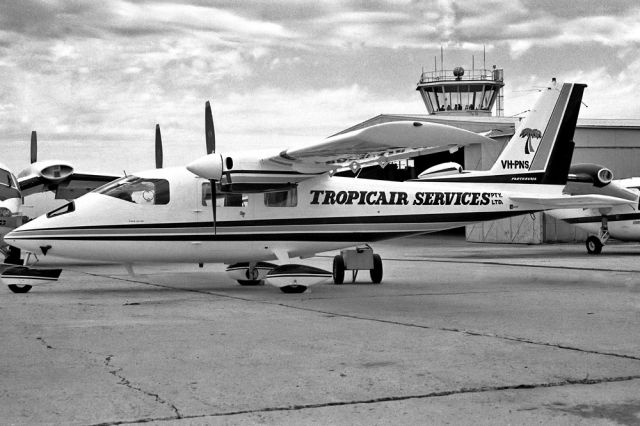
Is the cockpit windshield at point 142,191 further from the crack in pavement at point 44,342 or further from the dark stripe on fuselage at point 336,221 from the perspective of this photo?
the crack in pavement at point 44,342

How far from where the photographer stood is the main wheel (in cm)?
2806

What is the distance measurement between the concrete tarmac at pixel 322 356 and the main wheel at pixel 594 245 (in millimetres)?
13450

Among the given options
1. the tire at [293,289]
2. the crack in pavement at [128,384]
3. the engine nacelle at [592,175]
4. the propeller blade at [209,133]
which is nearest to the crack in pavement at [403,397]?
the crack in pavement at [128,384]

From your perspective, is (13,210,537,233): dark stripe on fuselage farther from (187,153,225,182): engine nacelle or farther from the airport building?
the airport building

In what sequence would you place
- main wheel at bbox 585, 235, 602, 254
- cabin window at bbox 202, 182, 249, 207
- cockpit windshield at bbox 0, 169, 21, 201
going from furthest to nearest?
main wheel at bbox 585, 235, 602, 254 < cockpit windshield at bbox 0, 169, 21, 201 < cabin window at bbox 202, 182, 249, 207

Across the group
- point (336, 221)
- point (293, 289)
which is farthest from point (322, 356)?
point (336, 221)

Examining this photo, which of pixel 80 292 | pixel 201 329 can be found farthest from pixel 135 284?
pixel 201 329

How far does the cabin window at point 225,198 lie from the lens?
15.3 meters

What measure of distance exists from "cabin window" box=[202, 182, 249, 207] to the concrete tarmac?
5.31ft

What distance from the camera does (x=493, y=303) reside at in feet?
42.8

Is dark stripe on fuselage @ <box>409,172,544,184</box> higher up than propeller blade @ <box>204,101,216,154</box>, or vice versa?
propeller blade @ <box>204,101,216,154</box>

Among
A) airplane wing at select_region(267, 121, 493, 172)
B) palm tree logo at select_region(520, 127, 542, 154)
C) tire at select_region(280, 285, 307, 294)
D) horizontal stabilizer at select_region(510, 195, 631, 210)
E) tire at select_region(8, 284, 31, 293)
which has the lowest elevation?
tire at select_region(280, 285, 307, 294)

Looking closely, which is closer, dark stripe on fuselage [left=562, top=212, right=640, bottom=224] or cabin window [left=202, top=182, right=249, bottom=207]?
cabin window [left=202, top=182, right=249, bottom=207]

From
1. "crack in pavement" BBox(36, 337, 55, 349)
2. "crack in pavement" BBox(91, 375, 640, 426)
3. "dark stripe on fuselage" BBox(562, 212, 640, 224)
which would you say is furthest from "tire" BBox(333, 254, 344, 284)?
"dark stripe on fuselage" BBox(562, 212, 640, 224)
